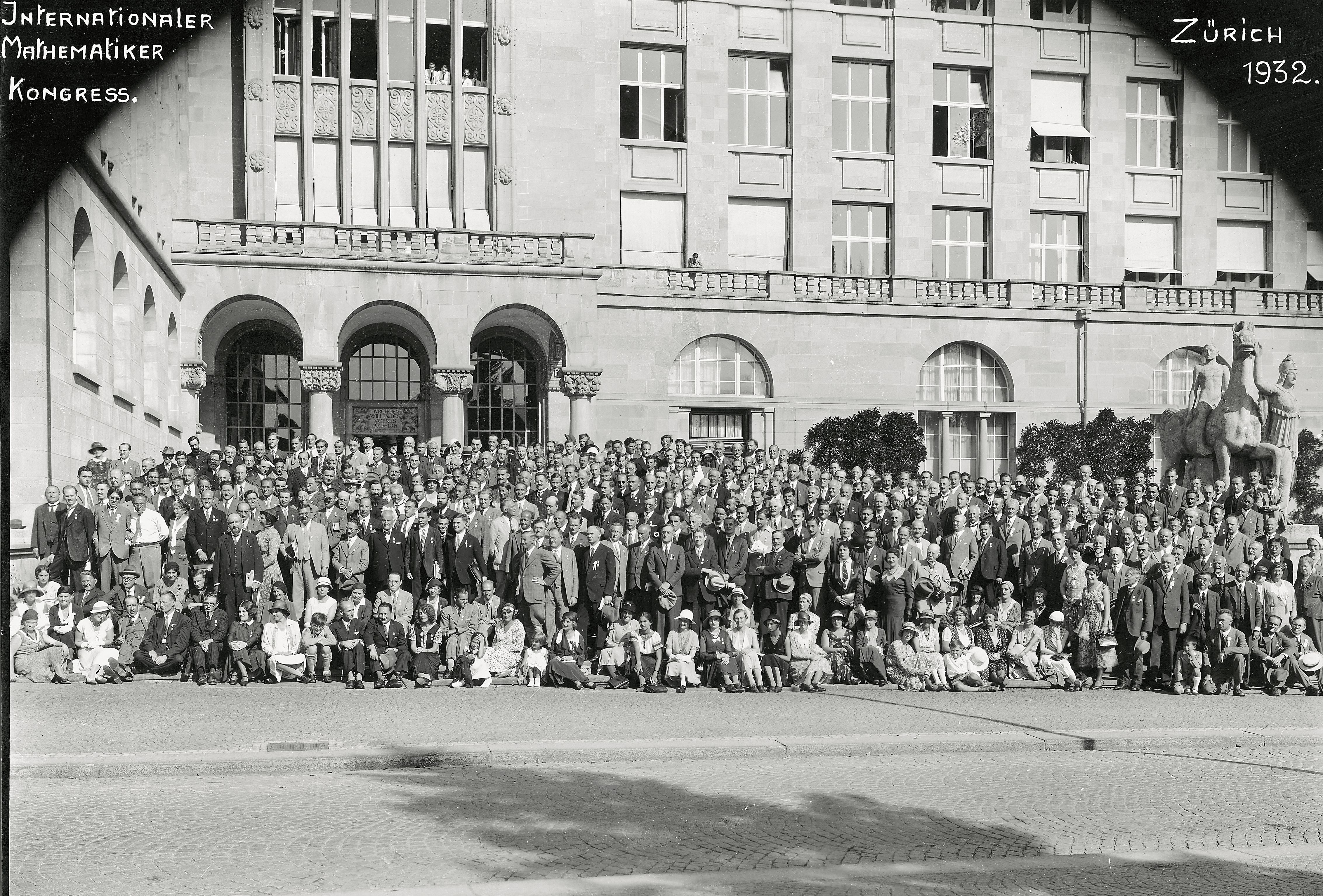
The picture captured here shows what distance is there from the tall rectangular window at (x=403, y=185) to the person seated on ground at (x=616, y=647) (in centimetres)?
2261

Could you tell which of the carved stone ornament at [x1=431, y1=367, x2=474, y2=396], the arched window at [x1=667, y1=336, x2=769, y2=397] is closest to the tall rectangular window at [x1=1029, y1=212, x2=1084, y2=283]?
the arched window at [x1=667, y1=336, x2=769, y2=397]

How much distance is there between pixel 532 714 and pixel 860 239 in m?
29.4

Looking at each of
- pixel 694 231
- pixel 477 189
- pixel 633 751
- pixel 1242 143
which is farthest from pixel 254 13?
pixel 694 231

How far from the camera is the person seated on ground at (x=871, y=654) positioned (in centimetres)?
1691

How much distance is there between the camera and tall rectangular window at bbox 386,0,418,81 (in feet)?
119

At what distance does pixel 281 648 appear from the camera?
16.2m

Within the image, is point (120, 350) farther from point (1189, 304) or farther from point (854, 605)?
point (1189, 304)

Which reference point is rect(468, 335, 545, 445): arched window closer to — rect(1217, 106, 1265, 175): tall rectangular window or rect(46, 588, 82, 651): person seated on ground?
rect(46, 588, 82, 651): person seated on ground

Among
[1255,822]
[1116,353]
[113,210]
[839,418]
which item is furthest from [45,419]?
[1116,353]

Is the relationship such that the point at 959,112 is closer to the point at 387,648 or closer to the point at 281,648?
the point at 387,648

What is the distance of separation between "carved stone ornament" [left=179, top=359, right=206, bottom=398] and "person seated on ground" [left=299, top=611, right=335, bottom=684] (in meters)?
18.5

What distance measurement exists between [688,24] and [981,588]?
2499 cm

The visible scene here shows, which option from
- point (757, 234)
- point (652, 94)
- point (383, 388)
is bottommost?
point (383, 388)

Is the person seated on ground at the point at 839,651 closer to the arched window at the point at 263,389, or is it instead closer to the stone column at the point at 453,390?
the stone column at the point at 453,390
